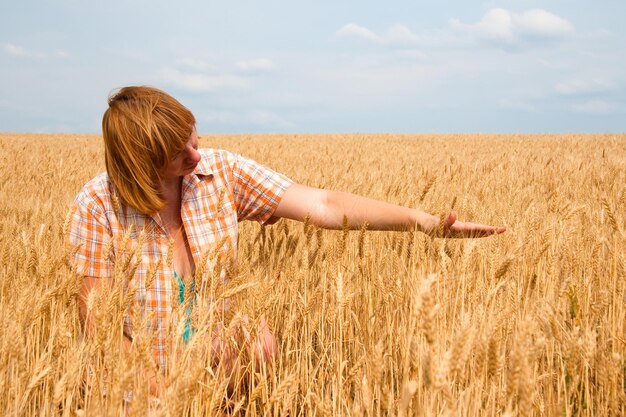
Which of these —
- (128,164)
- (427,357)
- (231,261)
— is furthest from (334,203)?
(427,357)

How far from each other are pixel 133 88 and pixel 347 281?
3.25ft

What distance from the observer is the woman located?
6.38 feet

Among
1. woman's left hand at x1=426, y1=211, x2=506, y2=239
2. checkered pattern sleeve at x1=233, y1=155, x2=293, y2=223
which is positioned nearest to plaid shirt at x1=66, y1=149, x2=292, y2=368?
checkered pattern sleeve at x1=233, y1=155, x2=293, y2=223

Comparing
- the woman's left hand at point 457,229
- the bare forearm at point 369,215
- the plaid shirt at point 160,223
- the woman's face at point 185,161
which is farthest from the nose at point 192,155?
the woman's left hand at point 457,229

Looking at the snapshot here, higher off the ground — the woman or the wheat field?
the woman

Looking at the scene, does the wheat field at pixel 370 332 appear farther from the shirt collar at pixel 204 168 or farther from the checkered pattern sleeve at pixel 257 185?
the shirt collar at pixel 204 168

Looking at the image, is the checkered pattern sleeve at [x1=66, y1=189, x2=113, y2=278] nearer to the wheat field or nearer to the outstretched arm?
the wheat field

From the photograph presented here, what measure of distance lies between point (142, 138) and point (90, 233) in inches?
15.0

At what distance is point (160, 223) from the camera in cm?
213

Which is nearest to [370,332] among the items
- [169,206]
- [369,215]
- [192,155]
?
[369,215]

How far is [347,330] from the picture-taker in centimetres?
194

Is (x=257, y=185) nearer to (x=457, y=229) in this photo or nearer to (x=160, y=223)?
(x=160, y=223)

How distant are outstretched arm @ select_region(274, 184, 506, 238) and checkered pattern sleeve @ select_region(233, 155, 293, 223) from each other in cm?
3

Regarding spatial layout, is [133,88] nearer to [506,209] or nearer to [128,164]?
[128,164]
